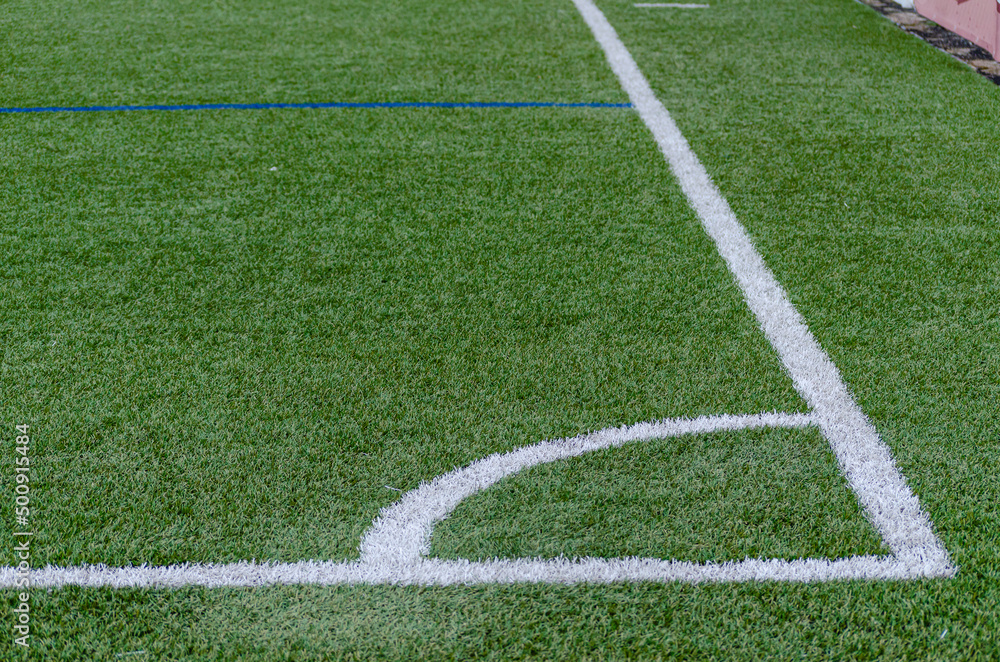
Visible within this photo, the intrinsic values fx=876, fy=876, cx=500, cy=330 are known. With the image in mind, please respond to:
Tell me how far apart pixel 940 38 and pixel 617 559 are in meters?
5.28

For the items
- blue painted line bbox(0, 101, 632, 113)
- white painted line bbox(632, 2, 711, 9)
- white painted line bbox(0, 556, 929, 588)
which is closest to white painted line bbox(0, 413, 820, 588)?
white painted line bbox(0, 556, 929, 588)

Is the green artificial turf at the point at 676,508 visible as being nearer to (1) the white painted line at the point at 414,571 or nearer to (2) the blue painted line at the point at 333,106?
(1) the white painted line at the point at 414,571

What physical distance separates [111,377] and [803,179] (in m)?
2.76

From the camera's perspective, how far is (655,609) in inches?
69.8

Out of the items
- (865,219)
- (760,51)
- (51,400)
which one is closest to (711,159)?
(865,219)

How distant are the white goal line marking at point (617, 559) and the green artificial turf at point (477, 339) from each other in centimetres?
3

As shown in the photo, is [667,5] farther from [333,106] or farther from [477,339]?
[477,339]

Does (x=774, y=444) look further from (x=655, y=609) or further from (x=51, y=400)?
(x=51, y=400)

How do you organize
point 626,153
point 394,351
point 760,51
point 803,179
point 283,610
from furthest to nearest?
point 760,51 → point 626,153 → point 803,179 → point 394,351 → point 283,610

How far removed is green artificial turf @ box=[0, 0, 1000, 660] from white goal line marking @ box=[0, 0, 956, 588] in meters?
0.03

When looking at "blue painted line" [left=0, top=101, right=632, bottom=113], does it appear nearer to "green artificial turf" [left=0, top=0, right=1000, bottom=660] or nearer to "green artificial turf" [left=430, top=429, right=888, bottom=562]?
"green artificial turf" [left=0, top=0, right=1000, bottom=660]

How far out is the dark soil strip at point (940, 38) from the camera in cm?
524

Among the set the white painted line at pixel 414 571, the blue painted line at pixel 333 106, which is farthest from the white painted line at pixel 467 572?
→ the blue painted line at pixel 333 106

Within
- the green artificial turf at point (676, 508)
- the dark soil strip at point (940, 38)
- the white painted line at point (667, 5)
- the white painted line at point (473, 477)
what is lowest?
the green artificial turf at point (676, 508)
